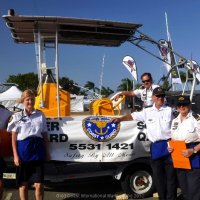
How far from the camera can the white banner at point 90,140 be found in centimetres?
590

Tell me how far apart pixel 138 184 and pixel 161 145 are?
59.2 inches

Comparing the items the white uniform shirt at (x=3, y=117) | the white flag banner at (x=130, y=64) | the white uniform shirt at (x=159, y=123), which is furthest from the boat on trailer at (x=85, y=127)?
the white flag banner at (x=130, y=64)

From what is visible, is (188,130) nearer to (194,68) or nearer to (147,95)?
(147,95)

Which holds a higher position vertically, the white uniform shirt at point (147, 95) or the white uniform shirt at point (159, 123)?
the white uniform shirt at point (147, 95)

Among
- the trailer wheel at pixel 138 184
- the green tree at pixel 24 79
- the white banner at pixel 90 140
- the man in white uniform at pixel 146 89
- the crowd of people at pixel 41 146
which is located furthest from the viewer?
the green tree at pixel 24 79

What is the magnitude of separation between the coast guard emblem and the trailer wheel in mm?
807

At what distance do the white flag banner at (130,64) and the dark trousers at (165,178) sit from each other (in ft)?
38.7

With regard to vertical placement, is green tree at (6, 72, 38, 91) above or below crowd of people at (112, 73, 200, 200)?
above

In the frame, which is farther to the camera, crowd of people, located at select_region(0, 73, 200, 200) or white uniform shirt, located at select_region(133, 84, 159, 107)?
white uniform shirt, located at select_region(133, 84, 159, 107)

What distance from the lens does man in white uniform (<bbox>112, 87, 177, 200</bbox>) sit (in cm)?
509

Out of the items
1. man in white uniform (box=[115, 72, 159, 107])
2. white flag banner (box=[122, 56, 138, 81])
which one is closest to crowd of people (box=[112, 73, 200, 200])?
man in white uniform (box=[115, 72, 159, 107])

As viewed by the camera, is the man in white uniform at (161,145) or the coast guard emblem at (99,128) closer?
the man in white uniform at (161,145)

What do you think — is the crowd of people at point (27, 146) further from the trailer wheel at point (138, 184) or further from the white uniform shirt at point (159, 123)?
the trailer wheel at point (138, 184)

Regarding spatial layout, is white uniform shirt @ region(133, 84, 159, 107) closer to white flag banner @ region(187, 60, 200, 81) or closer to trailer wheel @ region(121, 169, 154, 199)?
white flag banner @ region(187, 60, 200, 81)
